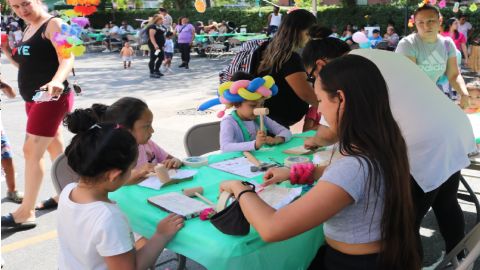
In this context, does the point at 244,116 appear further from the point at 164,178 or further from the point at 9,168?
the point at 9,168

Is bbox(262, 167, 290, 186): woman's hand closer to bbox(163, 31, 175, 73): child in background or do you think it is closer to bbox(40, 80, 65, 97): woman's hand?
bbox(40, 80, 65, 97): woman's hand

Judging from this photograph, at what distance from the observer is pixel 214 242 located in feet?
5.00

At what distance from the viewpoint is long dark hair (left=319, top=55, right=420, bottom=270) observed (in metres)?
1.42

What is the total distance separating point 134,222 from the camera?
1869 millimetres

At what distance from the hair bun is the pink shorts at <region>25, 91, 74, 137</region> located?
1804mm

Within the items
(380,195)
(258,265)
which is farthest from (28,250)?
(380,195)

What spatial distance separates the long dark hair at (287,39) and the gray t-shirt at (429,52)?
87 cm

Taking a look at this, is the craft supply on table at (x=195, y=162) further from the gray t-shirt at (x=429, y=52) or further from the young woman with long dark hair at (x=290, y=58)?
the gray t-shirt at (x=429, y=52)

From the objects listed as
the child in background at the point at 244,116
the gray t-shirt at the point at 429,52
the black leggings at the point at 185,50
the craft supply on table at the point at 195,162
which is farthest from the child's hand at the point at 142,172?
the black leggings at the point at 185,50

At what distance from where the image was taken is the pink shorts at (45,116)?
3238 millimetres

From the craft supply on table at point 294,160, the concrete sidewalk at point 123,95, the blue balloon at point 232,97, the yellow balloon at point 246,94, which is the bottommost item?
the concrete sidewalk at point 123,95

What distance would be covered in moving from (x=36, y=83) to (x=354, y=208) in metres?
2.67

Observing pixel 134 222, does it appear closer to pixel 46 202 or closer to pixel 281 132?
pixel 281 132

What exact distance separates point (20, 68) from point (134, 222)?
2060 millimetres
